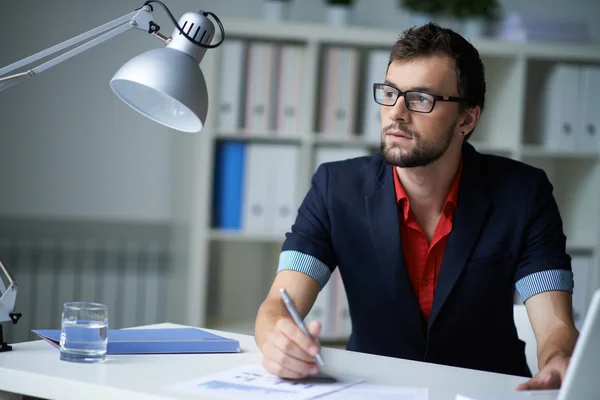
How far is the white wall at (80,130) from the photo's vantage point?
10.2ft

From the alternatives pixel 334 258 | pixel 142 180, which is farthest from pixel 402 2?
pixel 334 258

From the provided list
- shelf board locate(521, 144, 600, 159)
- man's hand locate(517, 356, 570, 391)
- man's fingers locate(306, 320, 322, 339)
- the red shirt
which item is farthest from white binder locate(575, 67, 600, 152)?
man's fingers locate(306, 320, 322, 339)

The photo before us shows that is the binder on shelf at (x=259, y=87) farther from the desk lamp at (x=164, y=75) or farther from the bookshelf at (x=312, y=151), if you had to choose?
the desk lamp at (x=164, y=75)

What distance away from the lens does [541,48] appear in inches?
122

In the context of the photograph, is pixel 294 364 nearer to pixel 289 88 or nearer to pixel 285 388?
pixel 285 388

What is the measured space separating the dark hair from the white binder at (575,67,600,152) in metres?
1.28

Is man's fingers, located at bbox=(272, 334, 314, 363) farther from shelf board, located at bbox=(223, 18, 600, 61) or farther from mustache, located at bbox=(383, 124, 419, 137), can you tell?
shelf board, located at bbox=(223, 18, 600, 61)

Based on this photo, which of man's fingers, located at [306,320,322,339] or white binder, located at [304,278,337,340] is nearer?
man's fingers, located at [306,320,322,339]

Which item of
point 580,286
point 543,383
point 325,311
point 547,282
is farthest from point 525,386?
point 580,286

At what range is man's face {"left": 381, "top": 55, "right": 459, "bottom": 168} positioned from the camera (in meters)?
1.89

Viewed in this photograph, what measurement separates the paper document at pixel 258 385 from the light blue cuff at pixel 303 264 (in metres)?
0.48

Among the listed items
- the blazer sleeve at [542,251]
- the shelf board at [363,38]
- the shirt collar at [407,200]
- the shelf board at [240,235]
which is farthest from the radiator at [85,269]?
the blazer sleeve at [542,251]

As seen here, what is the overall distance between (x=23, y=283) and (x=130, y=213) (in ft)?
1.56

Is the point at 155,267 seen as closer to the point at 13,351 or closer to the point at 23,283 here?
the point at 23,283
